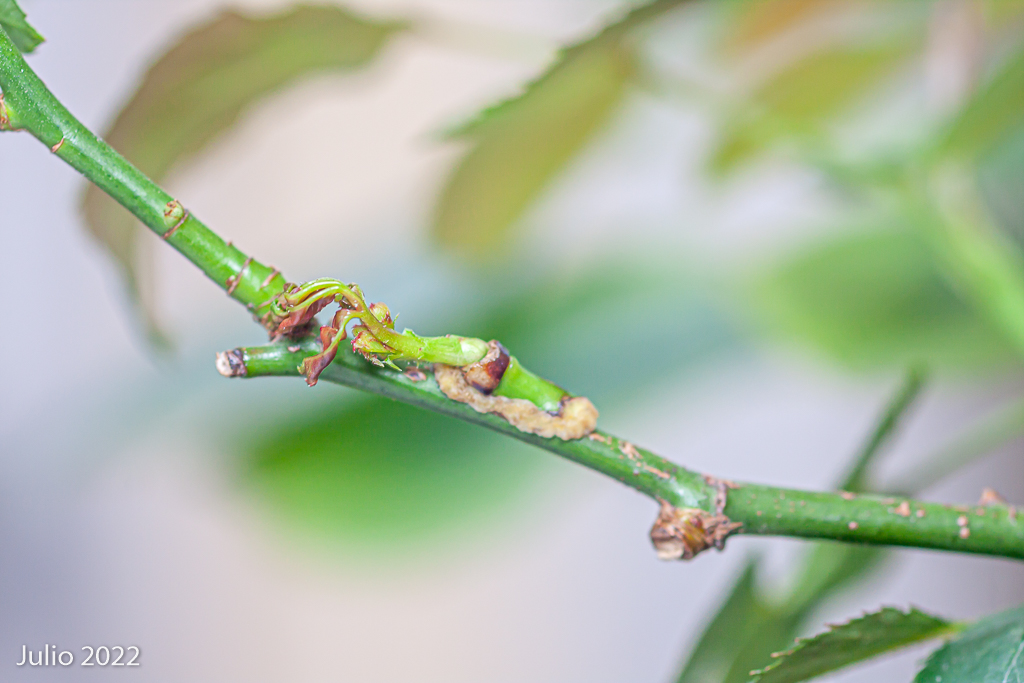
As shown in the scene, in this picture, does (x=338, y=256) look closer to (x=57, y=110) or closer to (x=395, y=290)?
Result: (x=395, y=290)

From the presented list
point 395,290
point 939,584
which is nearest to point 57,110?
point 395,290

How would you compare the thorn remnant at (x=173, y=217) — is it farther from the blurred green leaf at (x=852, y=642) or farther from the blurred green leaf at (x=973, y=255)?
the blurred green leaf at (x=973, y=255)

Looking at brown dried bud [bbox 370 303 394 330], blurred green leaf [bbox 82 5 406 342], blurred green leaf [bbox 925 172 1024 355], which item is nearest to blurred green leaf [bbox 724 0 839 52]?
blurred green leaf [bbox 925 172 1024 355]

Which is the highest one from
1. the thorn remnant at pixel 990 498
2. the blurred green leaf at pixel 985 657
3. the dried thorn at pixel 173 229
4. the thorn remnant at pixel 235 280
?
the dried thorn at pixel 173 229

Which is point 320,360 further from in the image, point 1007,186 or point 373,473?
point 1007,186

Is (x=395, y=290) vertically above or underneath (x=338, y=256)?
underneath

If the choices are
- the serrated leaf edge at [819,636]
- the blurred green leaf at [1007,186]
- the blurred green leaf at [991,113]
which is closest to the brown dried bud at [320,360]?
the serrated leaf edge at [819,636]

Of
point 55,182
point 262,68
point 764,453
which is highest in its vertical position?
point 55,182
